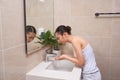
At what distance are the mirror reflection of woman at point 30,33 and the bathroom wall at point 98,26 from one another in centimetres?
68

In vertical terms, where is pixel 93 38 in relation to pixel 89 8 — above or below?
below

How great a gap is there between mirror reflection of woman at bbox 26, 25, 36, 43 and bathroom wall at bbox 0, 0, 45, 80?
3.7 inches

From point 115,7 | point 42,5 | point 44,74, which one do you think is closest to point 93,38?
point 115,7

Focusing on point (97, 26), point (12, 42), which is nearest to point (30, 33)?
point (12, 42)

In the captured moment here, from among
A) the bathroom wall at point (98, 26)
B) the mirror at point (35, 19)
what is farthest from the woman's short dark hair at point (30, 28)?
the bathroom wall at point (98, 26)

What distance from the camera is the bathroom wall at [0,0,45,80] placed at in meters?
1.09

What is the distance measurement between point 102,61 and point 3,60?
1450 mm

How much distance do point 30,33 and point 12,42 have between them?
1.08 ft

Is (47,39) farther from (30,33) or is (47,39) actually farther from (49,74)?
(49,74)

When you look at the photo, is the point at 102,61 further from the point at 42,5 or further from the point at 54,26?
the point at 42,5

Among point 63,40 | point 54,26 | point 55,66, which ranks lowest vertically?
point 55,66

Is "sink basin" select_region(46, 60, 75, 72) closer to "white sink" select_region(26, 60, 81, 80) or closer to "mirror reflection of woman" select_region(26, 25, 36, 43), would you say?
"white sink" select_region(26, 60, 81, 80)

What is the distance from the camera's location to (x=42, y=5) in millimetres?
1812

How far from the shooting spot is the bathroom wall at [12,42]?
43.1 inches
